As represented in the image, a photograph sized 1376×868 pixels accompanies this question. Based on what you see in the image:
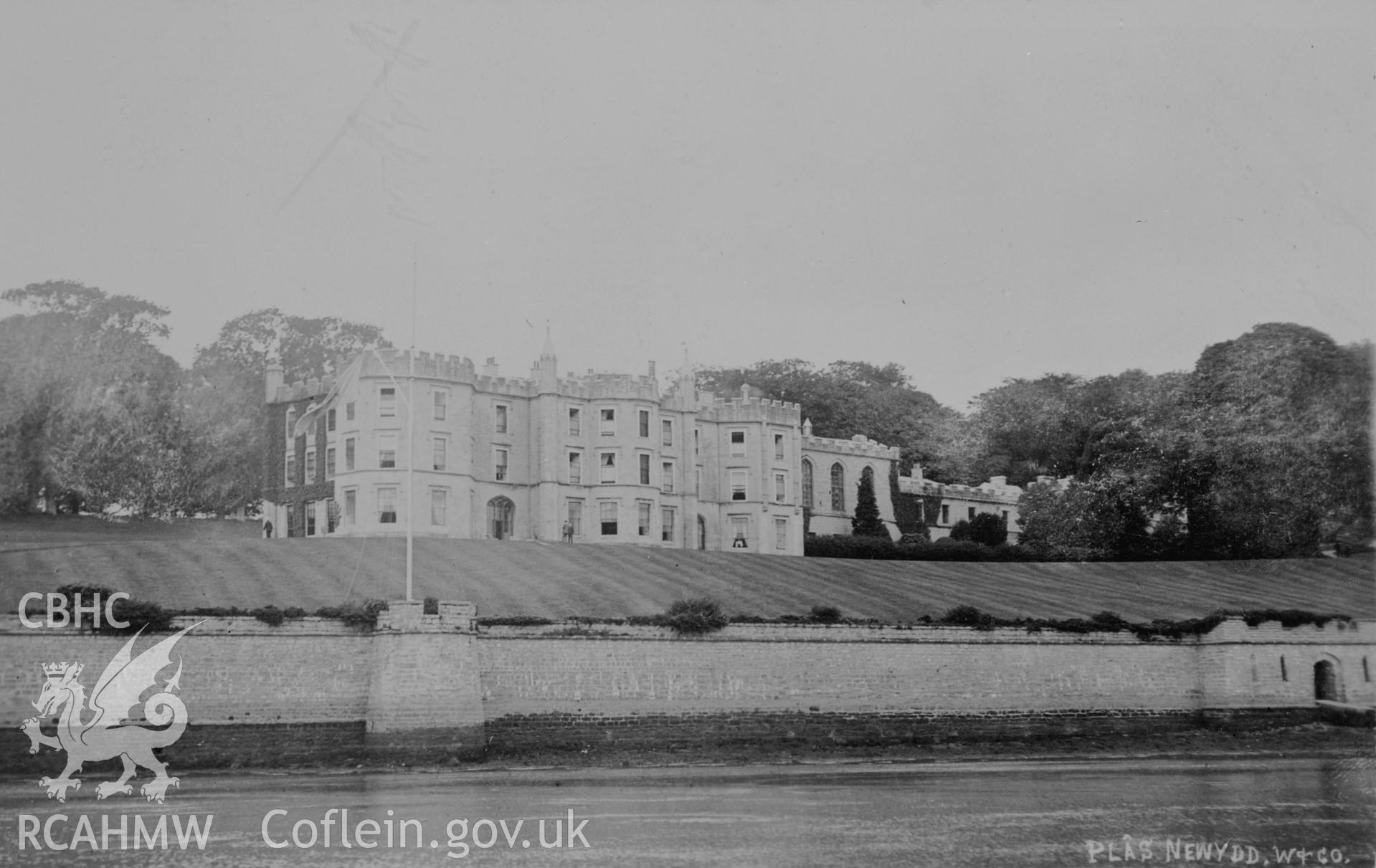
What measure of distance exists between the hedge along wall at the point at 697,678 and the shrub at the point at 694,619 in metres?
0.26

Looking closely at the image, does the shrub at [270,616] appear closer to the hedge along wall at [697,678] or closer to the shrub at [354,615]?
the hedge along wall at [697,678]

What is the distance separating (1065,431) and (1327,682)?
24515mm

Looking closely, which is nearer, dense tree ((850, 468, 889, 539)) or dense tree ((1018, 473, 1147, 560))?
dense tree ((1018, 473, 1147, 560))

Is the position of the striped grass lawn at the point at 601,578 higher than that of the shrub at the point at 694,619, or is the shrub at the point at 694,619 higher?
the striped grass lawn at the point at 601,578

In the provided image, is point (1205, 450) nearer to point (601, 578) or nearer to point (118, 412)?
point (601, 578)

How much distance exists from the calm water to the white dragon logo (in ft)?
2.70

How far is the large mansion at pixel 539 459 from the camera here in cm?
5066

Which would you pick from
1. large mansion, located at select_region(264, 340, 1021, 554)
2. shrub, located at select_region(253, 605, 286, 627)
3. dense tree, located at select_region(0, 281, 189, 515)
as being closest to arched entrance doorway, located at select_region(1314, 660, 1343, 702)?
large mansion, located at select_region(264, 340, 1021, 554)

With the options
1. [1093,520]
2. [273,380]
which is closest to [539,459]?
[273,380]

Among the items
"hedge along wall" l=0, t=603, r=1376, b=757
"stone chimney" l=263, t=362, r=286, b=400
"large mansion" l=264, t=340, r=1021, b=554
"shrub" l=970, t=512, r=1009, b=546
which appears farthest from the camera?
"shrub" l=970, t=512, r=1009, b=546

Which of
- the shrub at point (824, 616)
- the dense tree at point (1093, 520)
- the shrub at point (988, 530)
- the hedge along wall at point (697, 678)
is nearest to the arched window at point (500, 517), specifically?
the shrub at point (824, 616)

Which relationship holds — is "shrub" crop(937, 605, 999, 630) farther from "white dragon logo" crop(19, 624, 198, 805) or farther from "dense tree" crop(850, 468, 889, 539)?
"dense tree" crop(850, 468, 889, 539)

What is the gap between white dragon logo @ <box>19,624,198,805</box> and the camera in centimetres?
2650

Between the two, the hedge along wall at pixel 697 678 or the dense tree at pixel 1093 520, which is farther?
the dense tree at pixel 1093 520
